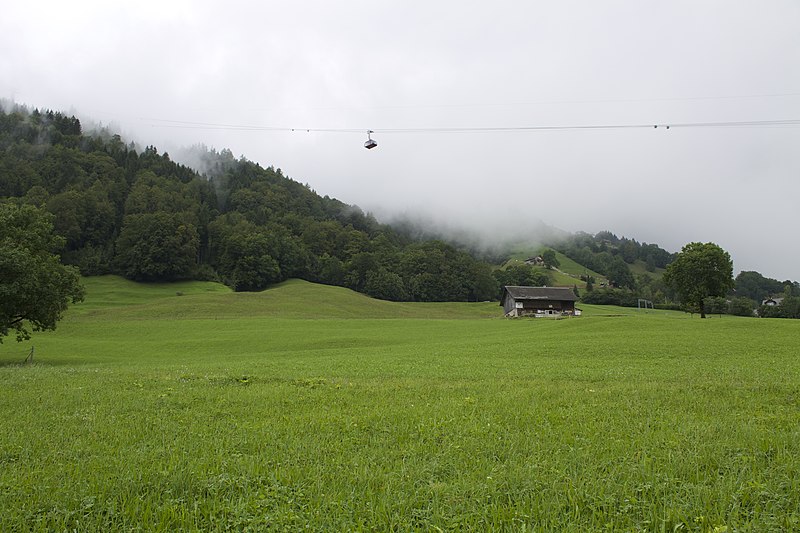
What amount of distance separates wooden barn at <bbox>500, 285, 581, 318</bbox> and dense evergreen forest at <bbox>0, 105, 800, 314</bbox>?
45907 millimetres

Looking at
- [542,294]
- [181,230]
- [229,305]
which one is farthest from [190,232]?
[542,294]

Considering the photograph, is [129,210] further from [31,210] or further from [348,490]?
[348,490]

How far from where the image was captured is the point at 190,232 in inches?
4956

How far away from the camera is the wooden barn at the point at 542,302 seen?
3688 inches

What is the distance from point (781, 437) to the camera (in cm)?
796

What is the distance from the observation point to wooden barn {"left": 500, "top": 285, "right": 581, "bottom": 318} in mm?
93688

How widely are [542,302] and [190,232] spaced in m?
86.8

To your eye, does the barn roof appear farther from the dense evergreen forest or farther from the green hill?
the dense evergreen forest

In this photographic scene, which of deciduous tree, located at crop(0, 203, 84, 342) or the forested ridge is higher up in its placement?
the forested ridge

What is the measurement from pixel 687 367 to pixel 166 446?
20.5 meters

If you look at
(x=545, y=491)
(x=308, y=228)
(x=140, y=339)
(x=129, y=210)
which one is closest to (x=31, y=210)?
(x=140, y=339)

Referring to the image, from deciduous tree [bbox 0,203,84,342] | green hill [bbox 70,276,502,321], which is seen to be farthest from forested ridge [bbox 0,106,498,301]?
deciduous tree [bbox 0,203,84,342]

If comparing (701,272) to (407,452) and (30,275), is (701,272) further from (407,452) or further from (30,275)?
(30,275)

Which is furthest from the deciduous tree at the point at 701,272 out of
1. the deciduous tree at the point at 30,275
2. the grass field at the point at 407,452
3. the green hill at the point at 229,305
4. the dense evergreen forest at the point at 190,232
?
the dense evergreen forest at the point at 190,232
